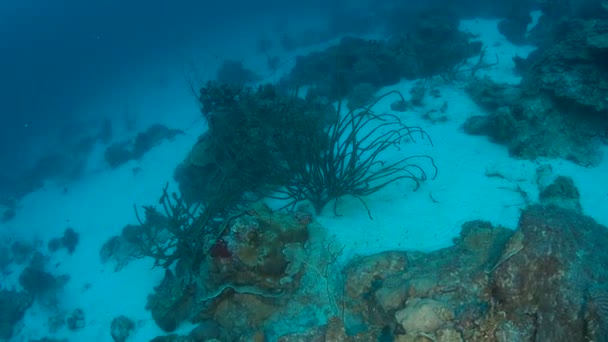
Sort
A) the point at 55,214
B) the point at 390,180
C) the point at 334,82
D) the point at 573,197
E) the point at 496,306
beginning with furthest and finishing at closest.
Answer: the point at 55,214 < the point at 334,82 < the point at 390,180 < the point at 573,197 < the point at 496,306

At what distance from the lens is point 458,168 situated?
6.03 metres

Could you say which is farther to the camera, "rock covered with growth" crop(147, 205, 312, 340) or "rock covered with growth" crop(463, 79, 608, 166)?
"rock covered with growth" crop(463, 79, 608, 166)

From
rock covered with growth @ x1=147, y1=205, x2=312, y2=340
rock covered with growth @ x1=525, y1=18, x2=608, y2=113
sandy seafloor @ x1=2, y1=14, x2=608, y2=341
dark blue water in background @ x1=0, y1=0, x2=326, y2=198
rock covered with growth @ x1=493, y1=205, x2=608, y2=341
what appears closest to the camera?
rock covered with growth @ x1=493, y1=205, x2=608, y2=341

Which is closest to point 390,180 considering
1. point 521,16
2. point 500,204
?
point 500,204

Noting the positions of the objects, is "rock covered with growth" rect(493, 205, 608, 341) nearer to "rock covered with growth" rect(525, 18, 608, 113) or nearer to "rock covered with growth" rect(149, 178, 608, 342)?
"rock covered with growth" rect(149, 178, 608, 342)

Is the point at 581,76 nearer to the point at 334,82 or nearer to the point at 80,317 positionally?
the point at 334,82

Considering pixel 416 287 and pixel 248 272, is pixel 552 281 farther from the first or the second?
pixel 248 272

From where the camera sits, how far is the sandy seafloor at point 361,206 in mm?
5074

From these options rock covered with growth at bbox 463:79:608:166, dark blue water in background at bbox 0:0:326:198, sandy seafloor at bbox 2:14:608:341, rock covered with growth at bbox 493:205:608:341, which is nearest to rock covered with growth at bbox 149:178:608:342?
rock covered with growth at bbox 493:205:608:341

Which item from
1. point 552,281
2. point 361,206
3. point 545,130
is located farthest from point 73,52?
point 552,281

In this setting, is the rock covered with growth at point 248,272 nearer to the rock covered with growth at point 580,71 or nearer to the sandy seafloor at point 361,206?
the sandy seafloor at point 361,206

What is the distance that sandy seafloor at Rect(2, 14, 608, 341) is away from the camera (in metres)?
5.07

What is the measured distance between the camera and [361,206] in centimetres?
571

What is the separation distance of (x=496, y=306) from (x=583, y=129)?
176 inches
